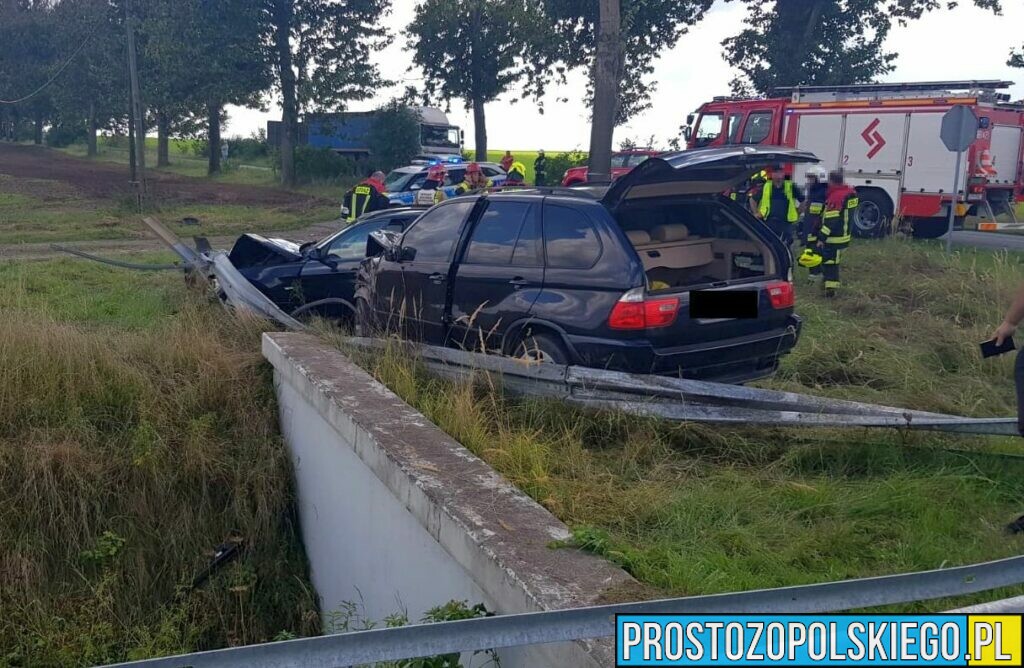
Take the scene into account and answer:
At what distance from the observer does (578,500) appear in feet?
13.5

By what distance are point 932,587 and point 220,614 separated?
4596 mm

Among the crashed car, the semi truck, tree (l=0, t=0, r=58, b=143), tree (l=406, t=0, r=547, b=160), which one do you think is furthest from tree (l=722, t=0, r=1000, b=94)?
tree (l=0, t=0, r=58, b=143)

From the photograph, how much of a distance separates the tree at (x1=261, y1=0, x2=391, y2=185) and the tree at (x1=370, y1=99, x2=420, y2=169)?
4.31 metres

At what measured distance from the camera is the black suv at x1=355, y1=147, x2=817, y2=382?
5555 millimetres

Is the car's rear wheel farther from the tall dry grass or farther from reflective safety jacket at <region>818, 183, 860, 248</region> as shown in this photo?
reflective safety jacket at <region>818, 183, 860, 248</region>

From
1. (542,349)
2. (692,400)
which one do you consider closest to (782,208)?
(542,349)

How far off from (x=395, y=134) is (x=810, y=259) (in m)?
31.4

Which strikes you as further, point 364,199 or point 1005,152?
point 1005,152

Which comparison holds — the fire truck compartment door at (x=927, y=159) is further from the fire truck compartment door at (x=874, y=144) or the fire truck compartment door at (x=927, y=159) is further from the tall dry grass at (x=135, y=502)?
the tall dry grass at (x=135, y=502)

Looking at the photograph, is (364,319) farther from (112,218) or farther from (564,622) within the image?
(112,218)

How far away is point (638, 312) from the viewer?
5473 millimetres

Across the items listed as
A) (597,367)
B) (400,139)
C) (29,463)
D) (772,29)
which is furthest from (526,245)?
(400,139)

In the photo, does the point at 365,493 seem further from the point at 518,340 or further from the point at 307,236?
the point at 307,236

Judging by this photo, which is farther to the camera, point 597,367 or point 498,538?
point 597,367
